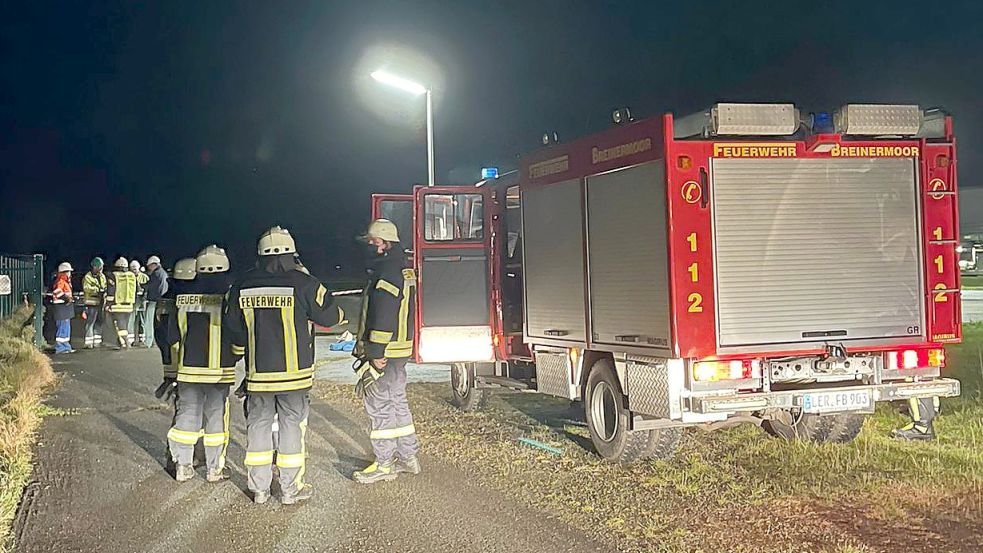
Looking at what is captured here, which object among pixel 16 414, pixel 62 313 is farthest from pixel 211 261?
pixel 62 313

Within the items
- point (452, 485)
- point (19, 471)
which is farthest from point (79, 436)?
point (452, 485)

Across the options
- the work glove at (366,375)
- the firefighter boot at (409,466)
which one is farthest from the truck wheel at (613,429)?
the work glove at (366,375)

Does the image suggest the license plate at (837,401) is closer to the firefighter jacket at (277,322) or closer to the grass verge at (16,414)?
the firefighter jacket at (277,322)

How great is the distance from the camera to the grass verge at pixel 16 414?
6.40 m

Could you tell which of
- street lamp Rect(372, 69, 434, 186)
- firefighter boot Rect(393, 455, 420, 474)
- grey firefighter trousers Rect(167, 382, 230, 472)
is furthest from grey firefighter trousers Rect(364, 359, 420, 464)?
street lamp Rect(372, 69, 434, 186)

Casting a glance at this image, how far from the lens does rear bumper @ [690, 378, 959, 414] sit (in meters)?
6.60

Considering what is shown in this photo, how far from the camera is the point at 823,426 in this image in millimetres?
7949

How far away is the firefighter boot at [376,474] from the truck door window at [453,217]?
10.6 feet

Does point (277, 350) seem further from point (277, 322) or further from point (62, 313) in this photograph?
point (62, 313)

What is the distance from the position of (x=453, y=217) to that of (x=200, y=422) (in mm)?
3647

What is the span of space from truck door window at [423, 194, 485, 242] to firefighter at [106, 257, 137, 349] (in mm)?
9315

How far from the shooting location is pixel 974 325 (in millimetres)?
18594

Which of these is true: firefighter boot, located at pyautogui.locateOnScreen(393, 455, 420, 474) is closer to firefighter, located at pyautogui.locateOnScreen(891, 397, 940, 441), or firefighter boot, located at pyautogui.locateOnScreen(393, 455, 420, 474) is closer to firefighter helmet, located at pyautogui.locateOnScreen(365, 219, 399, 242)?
firefighter helmet, located at pyautogui.locateOnScreen(365, 219, 399, 242)

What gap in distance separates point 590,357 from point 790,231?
203 centimetres
